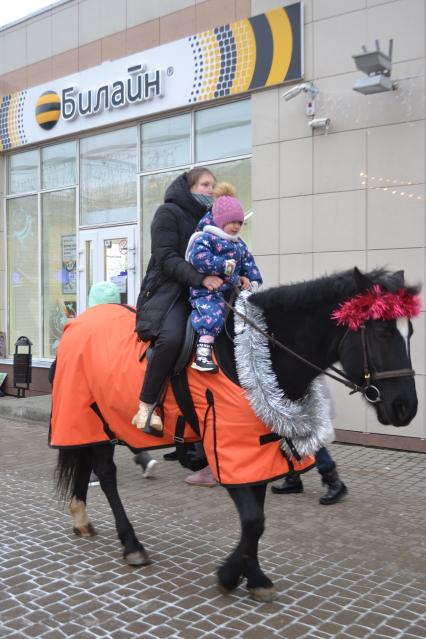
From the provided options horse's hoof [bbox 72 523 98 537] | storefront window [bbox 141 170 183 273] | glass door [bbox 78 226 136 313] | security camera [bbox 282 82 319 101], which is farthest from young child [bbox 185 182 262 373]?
glass door [bbox 78 226 136 313]

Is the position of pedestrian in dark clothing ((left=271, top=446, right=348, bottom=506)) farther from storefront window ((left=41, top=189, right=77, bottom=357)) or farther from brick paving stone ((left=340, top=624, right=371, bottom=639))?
storefront window ((left=41, top=189, right=77, bottom=357))

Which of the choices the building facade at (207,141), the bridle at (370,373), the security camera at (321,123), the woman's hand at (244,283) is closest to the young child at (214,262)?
the woman's hand at (244,283)

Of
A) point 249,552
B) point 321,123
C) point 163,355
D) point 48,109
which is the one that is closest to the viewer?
point 249,552

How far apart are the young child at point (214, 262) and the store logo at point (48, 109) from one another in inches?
329

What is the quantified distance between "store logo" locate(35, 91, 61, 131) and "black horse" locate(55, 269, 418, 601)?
886 cm

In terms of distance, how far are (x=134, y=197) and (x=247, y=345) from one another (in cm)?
773

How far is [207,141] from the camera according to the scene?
9633 mm

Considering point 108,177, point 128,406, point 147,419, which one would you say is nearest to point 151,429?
point 147,419

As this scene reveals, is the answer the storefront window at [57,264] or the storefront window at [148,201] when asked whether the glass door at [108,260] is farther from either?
the storefront window at [57,264]

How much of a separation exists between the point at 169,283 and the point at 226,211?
0.66 meters

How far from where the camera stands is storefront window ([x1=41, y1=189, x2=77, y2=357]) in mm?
11914

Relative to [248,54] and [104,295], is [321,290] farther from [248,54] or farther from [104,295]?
[248,54]

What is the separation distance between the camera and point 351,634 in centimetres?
328

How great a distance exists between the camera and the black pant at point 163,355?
3809 millimetres
